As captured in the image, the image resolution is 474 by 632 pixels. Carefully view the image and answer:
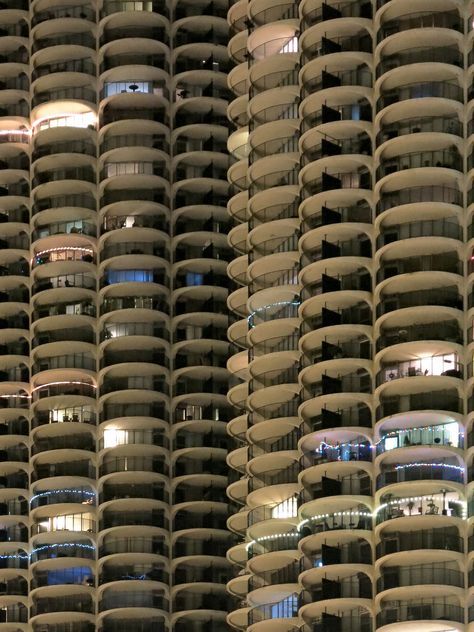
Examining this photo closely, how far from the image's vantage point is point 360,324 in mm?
180875

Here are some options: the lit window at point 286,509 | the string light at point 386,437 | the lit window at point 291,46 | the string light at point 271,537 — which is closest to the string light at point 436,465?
the string light at point 386,437

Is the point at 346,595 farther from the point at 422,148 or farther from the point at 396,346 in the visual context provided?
the point at 422,148

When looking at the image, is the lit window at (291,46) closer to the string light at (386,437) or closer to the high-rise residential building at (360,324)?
the high-rise residential building at (360,324)

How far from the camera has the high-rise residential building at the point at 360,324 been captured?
17412 centimetres

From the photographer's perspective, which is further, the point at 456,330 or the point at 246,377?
the point at 246,377

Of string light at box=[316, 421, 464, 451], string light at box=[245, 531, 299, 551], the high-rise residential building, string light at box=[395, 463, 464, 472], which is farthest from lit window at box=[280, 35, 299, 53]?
string light at box=[395, 463, 464, 472]

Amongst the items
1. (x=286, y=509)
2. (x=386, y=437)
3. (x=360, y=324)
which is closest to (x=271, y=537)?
(x=286, y=509)

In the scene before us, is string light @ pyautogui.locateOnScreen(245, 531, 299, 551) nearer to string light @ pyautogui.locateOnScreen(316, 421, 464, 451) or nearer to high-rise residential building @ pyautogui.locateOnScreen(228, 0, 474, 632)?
high-rise residential building @ pyautogui.locateOnScreen(228, 0, 474, 632)

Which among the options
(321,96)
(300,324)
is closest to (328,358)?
(300,324)

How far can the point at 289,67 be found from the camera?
194625 mm

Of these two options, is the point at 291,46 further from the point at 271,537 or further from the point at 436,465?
the point at 436,465

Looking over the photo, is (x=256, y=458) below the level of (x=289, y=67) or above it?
below

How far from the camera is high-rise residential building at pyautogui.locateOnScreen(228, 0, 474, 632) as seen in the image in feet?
571

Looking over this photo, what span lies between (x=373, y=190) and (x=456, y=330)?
12.3 metres
